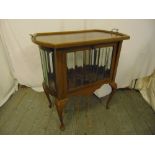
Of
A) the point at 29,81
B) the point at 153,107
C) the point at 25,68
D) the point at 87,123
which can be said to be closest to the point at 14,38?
the point at 25,68

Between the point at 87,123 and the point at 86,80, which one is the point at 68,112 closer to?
the point at 87,123

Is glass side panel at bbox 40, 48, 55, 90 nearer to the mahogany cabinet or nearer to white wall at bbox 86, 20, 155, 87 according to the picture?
the mahogany cabinet

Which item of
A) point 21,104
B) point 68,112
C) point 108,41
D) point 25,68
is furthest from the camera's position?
point 25,68

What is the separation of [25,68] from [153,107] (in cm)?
148

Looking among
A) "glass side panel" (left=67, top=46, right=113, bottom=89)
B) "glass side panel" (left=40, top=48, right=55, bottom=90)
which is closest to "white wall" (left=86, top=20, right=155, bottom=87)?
"glass side panel" (left=67, top=46, right=113, bottom=89)

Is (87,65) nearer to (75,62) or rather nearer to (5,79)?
(75,62)

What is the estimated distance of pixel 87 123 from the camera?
1361 millimetres

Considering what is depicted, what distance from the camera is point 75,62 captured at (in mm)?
1078

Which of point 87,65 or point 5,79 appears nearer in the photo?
point 87,65

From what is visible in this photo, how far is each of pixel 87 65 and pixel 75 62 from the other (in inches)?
4.3

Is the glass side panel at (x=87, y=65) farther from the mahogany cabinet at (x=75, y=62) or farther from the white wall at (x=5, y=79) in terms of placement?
the white wall at (x=5, y=79)

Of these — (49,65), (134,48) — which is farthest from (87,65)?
(134,48)

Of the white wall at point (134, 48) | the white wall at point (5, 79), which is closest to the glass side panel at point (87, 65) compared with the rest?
the white wall at point (134, 48)

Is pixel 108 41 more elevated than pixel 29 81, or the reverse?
pixel 108 41
